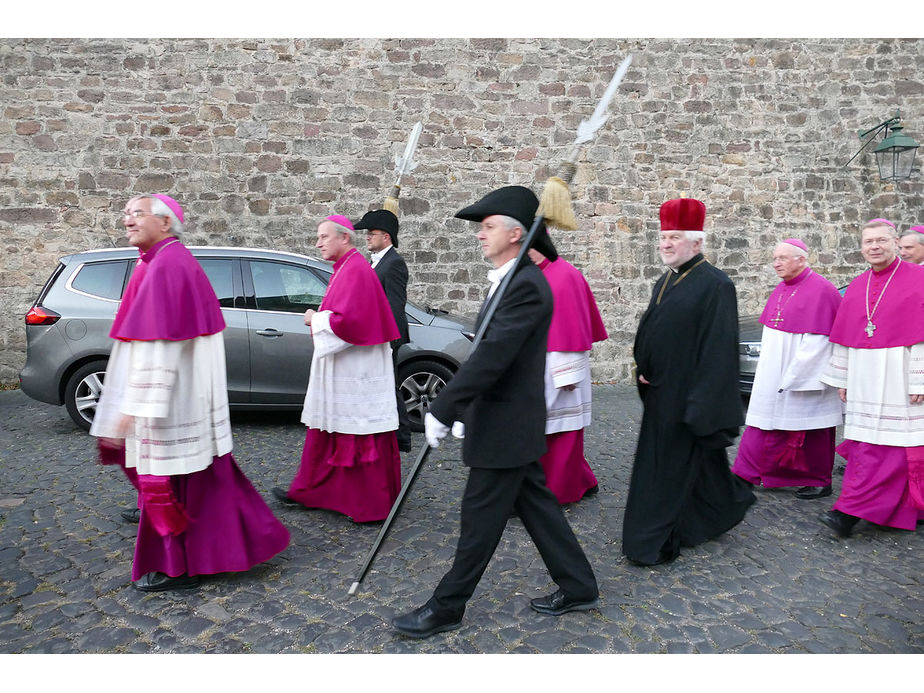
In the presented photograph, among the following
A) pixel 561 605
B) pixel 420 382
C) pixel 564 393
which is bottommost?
pixel 561 605

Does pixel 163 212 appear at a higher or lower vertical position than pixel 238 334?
higher

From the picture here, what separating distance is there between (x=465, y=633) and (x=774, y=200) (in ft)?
31.6

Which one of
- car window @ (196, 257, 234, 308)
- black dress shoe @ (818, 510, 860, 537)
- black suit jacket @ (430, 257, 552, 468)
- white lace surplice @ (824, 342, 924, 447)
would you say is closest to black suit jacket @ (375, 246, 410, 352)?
car window @ (196, 257, 234, 308)

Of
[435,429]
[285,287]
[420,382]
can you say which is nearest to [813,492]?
[435,429]

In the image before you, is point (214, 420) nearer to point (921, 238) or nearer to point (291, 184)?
point (921, 238)

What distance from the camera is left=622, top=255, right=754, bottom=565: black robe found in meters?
3.74

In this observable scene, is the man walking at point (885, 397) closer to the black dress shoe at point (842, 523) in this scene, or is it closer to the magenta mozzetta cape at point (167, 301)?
the black dress shoe at point (842, 523)

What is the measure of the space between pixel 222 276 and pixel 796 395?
5.21m

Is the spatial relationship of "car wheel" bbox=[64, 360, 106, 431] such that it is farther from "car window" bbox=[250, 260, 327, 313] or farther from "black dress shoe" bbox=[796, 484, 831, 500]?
"black dress shoe" bbox=[796, 484, 831, 500]

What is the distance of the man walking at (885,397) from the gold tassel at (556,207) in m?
2.37

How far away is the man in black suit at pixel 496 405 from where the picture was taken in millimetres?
2910

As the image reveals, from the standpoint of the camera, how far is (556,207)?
3.10 meters

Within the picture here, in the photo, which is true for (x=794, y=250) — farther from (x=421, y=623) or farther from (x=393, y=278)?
(x=421, y=623)

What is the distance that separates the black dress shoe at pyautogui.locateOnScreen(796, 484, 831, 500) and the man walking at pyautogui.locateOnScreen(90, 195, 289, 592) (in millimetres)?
3679
